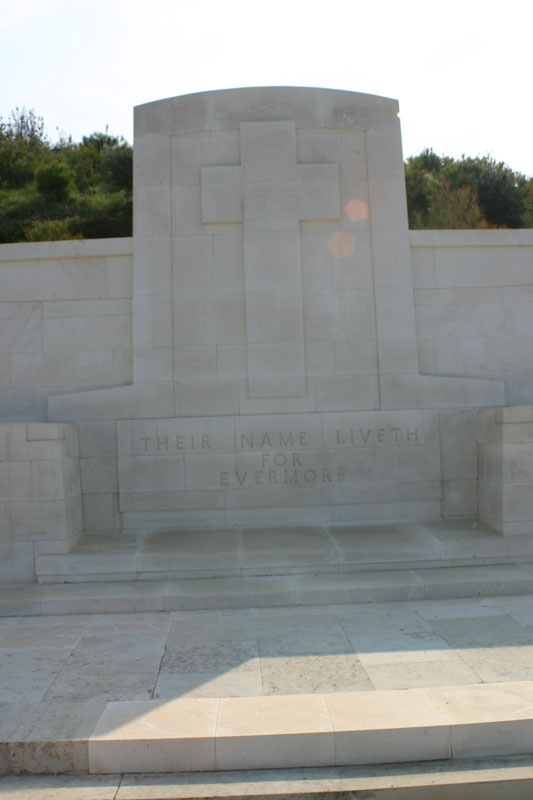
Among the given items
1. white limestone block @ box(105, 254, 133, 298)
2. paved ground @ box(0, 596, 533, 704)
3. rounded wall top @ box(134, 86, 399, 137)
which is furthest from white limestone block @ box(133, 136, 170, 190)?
paved ground @ box(0, 596, 533, 704)

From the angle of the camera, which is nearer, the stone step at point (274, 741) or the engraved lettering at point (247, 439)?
the stone step at point (274, 741)

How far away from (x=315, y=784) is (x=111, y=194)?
82.8 ft

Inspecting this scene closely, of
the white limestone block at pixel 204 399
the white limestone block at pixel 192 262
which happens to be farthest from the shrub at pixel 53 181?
the white limestone block at pixel 204 399

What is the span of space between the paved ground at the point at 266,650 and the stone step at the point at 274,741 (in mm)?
567

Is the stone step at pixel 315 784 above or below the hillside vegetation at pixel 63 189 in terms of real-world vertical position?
below

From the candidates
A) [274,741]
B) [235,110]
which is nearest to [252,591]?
[274,741]

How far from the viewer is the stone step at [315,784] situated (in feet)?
12.4

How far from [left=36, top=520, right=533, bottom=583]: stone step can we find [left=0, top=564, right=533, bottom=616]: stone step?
0.37 ft

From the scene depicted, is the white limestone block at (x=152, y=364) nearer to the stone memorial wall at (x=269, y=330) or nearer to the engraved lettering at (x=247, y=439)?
the stone memorial wall at (x=269, y=330)

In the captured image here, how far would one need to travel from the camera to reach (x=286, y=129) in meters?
9.20

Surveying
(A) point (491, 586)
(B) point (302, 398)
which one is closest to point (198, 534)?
(B) point (302, 398)

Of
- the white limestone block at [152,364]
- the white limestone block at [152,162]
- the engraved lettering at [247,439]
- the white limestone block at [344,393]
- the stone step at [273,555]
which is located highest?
the white limestone block at [152,162]

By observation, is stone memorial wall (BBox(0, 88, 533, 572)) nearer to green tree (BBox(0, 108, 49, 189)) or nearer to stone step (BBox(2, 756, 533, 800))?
stone step (BBox(2, 756, 533, 800))

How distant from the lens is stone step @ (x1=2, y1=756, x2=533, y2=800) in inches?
149
